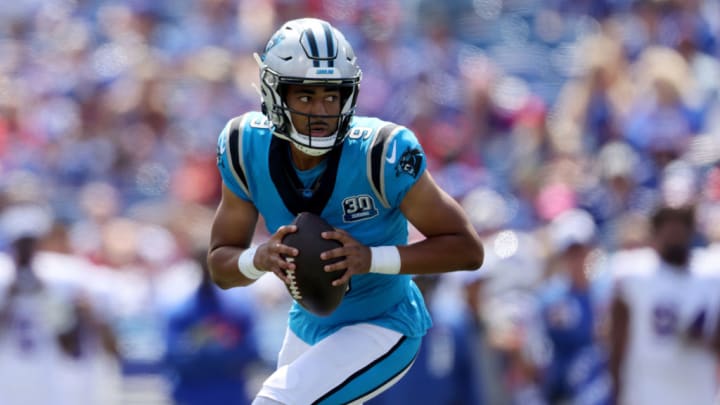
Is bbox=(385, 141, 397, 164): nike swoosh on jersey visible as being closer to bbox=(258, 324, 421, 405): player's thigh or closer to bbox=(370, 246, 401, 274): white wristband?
bbox=(370, 246, 401, 274): white wristband

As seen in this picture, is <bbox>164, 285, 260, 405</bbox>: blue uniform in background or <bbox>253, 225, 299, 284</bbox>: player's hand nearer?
<bbox>253, 225, 299, 284</bbox>: player's hand

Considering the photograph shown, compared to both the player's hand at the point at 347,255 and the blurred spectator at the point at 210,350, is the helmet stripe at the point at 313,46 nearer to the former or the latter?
the player's hand at the point at 347,255

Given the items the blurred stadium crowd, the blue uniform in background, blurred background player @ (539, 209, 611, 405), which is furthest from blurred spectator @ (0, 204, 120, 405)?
blurred background player @ (539, 209, 611, 405)

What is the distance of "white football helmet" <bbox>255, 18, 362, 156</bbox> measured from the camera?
15.2ft

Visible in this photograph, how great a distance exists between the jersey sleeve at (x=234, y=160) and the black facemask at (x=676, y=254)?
3.39 m

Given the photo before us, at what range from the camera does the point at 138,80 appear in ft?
37.2

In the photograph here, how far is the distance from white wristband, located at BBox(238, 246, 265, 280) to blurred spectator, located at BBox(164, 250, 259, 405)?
10.3ft

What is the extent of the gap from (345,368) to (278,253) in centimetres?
51

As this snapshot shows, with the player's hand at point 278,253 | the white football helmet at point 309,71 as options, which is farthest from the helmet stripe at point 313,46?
the player's hand at point 278,253

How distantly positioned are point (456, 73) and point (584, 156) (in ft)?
4.78

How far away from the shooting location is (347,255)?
4.52 m

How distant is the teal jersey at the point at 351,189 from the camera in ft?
15.4

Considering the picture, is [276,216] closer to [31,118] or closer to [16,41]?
[31,118]

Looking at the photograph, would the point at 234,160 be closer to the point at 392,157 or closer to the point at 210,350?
the point at 392,157
